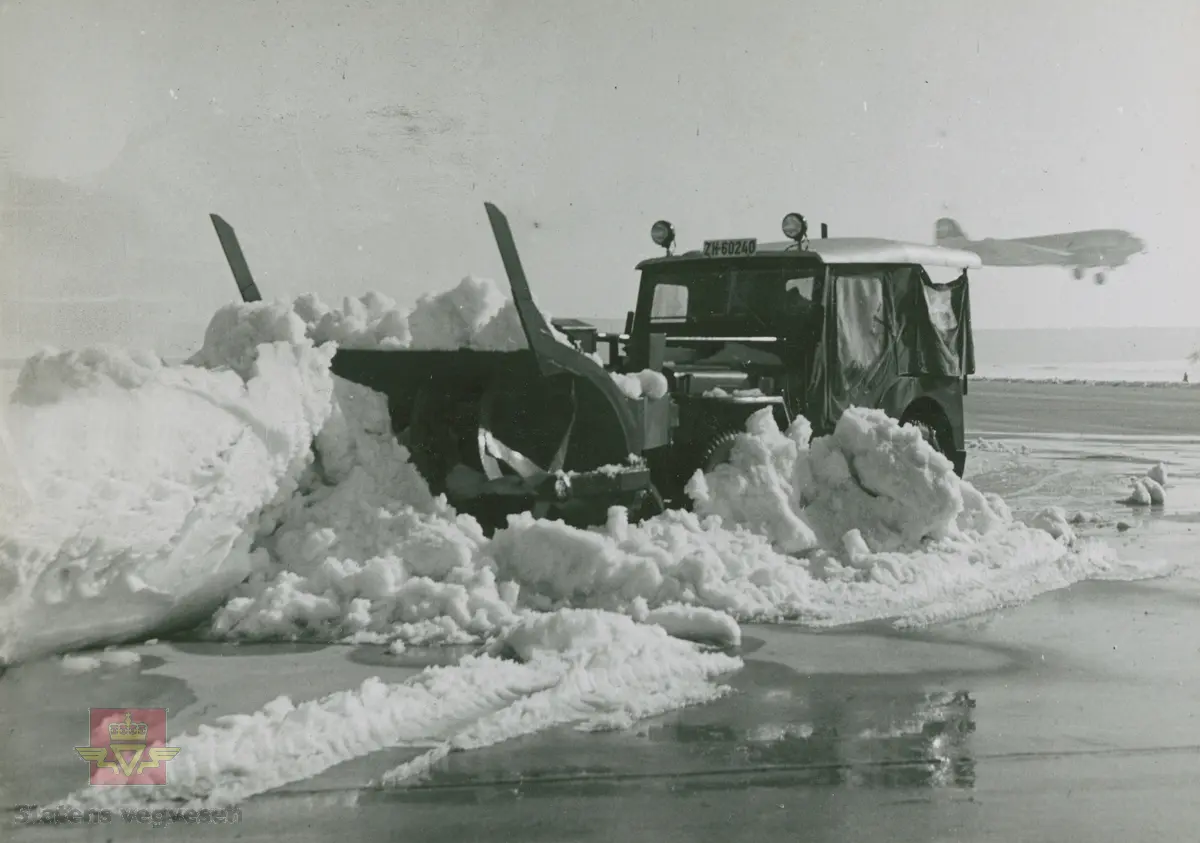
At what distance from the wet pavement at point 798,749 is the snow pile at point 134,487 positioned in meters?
0.28

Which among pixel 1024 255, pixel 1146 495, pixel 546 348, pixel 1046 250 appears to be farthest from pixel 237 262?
pixel 1046 250

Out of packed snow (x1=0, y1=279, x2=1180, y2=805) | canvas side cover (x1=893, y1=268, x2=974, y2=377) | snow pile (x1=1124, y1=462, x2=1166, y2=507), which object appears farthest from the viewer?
snow pile (x1=1124, y1=462, x2=1166, y2=507)

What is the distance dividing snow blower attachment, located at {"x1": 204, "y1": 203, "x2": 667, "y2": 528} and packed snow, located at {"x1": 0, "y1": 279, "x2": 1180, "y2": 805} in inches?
7.3

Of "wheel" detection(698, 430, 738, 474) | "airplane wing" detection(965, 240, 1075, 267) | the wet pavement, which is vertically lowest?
the wet pavement

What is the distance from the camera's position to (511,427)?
7258 mm

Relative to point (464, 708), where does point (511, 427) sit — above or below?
above

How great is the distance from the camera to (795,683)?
5.26 meters

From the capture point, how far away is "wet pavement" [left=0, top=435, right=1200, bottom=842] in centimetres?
365

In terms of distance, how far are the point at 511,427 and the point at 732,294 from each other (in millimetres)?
2764

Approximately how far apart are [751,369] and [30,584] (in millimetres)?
5228

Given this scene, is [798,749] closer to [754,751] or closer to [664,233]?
[754,751]

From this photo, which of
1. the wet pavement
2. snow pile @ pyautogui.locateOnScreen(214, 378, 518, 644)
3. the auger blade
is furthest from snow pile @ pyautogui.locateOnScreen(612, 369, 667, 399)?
the auger blade

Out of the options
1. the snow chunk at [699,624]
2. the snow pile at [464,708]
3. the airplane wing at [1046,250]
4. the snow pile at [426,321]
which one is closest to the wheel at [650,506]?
the snow pile at [426,321]

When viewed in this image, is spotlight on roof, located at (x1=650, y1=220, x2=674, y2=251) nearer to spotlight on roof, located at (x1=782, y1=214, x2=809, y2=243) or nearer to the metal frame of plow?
spotlight on roof, located at (x1=782, y1=214, x2=809, y2=243)
